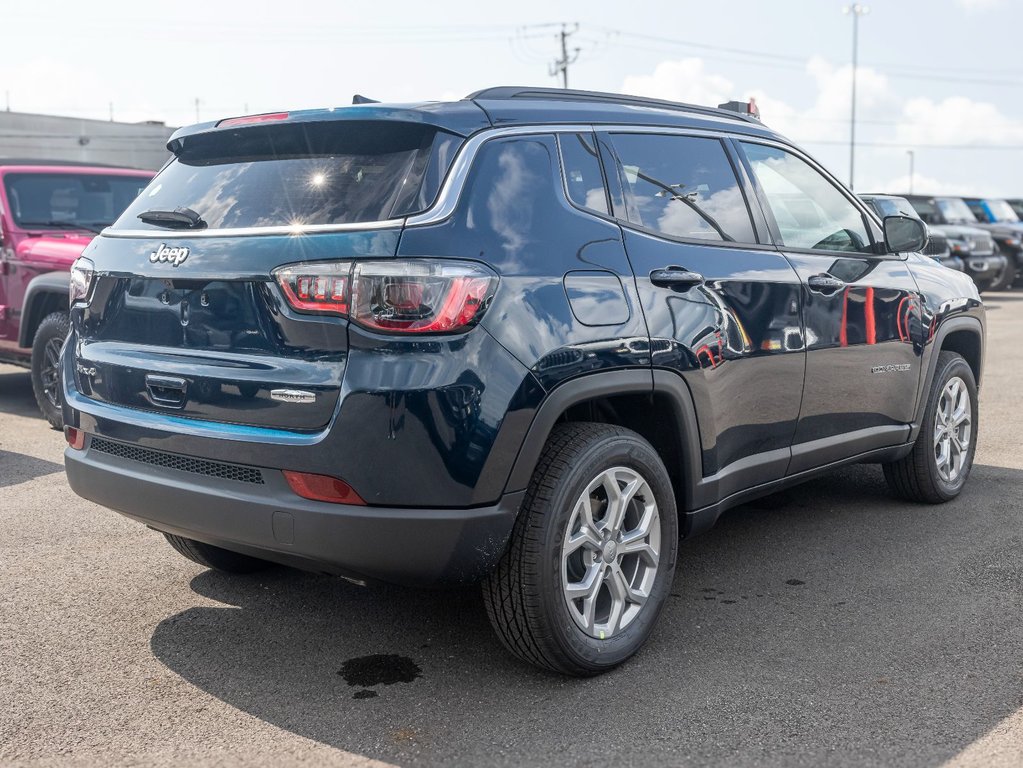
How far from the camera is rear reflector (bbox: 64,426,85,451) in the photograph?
3801 millimetres

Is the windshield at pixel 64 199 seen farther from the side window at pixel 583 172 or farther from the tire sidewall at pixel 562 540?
the tire sidewall at pixel 562 540

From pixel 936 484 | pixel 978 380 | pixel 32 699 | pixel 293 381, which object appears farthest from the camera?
pixel 978 380

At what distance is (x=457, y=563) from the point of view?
325 centimetres

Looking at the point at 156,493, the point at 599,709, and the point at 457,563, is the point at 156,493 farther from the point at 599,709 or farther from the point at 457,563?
the point at 599,709

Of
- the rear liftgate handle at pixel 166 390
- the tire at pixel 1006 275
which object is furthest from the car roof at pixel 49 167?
the tire at pixel 1006 275

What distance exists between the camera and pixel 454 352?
10.3 feet

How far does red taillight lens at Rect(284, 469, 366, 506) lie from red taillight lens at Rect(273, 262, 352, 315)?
0.45m

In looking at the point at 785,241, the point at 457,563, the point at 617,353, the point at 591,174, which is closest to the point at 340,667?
the point at 457,563

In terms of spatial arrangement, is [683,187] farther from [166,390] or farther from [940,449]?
[940,449]

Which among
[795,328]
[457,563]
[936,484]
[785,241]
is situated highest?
[785,241]

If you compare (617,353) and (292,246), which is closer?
(292,246)

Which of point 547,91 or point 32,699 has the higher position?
point 547,91

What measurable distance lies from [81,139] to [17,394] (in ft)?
165

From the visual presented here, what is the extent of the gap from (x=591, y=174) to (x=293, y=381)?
48.8 inches
